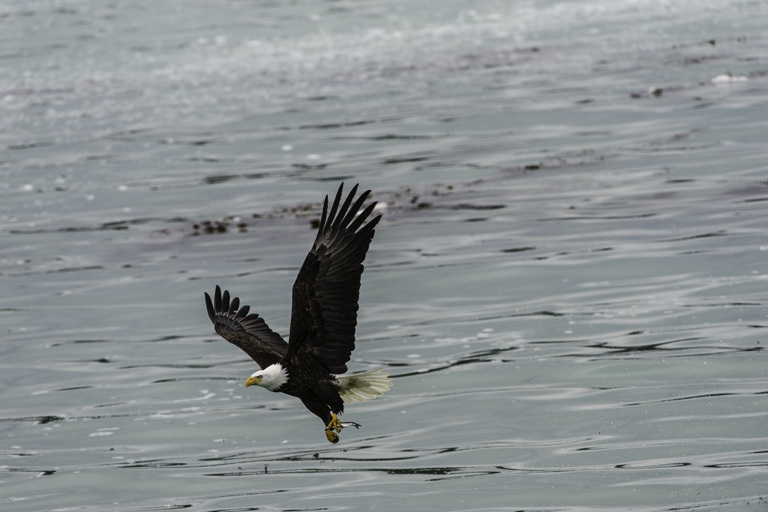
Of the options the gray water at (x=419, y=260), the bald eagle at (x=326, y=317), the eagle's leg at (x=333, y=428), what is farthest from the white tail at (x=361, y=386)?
the gray water at (x=419, y=260)

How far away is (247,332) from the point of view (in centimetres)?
830

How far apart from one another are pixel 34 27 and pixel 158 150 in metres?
11.3

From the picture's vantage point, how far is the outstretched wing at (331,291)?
6.82 meters

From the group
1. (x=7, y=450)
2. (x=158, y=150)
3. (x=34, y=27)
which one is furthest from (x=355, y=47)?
(x=7, y=450)

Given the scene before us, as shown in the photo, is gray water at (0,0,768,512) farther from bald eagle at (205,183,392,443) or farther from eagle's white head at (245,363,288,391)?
eagle's white head at (245,363,288,391)

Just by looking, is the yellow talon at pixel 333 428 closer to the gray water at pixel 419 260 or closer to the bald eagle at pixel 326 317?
the bald eagle at pixel 326 317

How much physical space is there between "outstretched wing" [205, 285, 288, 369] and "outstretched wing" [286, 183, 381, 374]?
0.65 metres

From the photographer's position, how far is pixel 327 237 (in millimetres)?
6898

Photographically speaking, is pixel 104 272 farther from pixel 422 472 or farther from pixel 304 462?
pixel 422 472

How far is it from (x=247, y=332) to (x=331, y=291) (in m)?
1.48

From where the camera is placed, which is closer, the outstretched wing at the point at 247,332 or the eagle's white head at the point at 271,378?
the eagle's white head at the point at 271,378

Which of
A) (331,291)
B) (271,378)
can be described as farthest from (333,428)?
(331,291)

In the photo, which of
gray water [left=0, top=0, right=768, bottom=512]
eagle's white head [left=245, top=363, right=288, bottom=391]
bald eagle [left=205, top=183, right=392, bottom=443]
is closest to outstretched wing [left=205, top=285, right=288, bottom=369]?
bald eagle [left=205, top=183, right=392, bottom=443]

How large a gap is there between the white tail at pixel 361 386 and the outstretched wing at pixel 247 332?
435 mm
